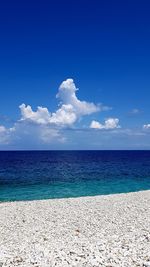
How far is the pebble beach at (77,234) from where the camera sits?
12398 mm

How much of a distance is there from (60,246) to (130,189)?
3259 centimetres

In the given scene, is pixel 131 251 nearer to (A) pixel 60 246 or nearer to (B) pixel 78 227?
(A) pixel 60 246

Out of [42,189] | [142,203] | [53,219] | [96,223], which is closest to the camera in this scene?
[96,223]

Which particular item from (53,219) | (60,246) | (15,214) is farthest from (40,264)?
(15,214)

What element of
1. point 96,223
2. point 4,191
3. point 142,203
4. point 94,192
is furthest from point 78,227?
point 4,191

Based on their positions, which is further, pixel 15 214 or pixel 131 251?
pixel 15 214

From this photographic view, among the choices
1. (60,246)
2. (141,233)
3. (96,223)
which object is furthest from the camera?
(96,223)

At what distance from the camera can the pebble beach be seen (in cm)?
1240

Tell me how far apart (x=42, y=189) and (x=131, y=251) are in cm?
3284

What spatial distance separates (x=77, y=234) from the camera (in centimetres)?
1738

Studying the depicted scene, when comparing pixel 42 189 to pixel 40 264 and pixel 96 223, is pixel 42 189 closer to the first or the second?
pixel 96 223

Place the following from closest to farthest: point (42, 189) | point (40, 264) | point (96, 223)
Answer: point (40, 264), point (96, 223), point (42, 189)

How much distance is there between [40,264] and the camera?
12.0m

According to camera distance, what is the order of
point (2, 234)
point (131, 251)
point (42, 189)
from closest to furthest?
1. point (131, 251)
2. point (2, 234)
3. point (42, 189)
